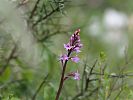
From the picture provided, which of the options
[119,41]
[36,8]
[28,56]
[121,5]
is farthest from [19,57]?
[121,5]

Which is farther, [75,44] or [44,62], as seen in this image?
[44,62]

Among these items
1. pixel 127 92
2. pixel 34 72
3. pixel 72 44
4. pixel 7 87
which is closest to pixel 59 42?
pixel 34 72

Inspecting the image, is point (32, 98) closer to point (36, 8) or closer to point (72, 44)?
point (36, 8)

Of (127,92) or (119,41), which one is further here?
(119,41)

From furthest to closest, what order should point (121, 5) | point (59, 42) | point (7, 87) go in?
point (121, 5) < point (59, 42) < point (7, 87)

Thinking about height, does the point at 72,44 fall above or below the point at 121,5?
below

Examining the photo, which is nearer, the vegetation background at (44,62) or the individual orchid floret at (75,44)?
the individual orchid floret at (75,44)

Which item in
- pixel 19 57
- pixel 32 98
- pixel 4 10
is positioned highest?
pixel 4 10

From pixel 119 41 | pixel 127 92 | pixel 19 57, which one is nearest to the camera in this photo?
pixel 127 92

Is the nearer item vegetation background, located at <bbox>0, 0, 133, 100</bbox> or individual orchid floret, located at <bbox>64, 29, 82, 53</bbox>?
individual orchid floret, located at <bbox>64, 29, 82, 53</bbox>
